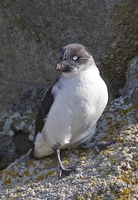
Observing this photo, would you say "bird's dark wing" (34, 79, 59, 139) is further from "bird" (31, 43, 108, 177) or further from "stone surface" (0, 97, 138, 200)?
"stone surface" (0, 97, 138, 200)

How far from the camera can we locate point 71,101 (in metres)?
5.23

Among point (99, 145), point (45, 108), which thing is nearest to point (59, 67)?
point (45, 108)

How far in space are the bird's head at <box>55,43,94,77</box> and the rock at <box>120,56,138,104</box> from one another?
3.10 ft

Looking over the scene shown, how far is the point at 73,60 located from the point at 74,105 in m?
0.49

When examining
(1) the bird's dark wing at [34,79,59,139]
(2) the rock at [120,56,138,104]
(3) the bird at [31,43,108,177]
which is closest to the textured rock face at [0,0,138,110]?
(2) the rock at [120,56,138,104]

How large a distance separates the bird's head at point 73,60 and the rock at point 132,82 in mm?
945

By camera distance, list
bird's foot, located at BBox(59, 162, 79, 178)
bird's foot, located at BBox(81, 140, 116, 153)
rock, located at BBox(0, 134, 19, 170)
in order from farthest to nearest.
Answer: rock, located at BBox(0, 134, 19, 170)
bird's foot, located at BBox(81, 140, 116, 153)
bird's foot, located at BBox(59, 162, 79, 178)

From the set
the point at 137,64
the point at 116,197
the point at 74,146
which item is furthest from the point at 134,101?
the point at 116,197

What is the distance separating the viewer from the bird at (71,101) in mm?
5246

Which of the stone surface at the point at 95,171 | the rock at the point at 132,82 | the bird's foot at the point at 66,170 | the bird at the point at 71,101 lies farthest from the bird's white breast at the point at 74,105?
the rock at the point at 132,82

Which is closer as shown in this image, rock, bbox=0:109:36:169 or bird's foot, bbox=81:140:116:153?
bird's foot, bbox=81:140:116:153

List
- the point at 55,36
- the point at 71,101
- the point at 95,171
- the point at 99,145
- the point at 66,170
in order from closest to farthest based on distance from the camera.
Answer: the point at 95,171, the point at 66,170, the point at 71,101, the point at 99,145, the point at 55,36

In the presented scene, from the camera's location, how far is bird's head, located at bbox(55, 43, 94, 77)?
527 centimetres

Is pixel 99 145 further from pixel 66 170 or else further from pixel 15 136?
pixel 15 136
